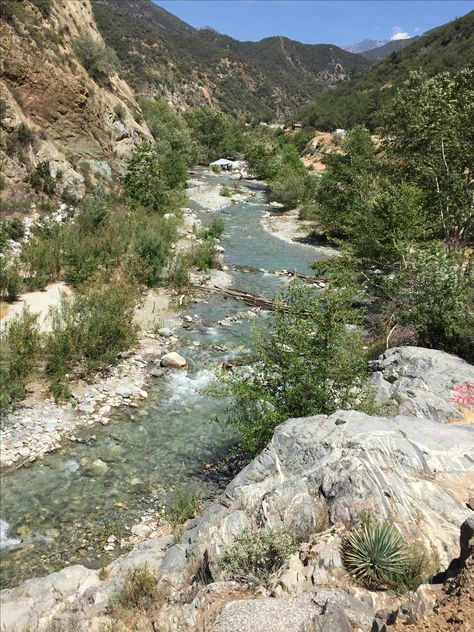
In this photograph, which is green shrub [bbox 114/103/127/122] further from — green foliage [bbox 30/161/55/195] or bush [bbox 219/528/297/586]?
bush [bbox 219/528/297/586]

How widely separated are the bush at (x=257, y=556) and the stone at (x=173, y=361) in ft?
24.7

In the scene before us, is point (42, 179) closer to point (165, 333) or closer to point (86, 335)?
point (165, 333)

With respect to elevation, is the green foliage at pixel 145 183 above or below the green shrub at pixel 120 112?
below

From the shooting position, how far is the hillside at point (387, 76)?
2484 inches

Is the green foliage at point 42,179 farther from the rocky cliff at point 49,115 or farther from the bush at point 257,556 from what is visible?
the bush at point 257,556

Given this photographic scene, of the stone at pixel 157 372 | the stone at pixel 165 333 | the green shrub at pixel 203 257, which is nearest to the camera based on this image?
the stone at pixel 157 372

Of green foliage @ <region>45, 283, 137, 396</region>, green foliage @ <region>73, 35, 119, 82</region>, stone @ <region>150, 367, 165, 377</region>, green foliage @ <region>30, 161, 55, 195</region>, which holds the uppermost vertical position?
green foliage @ <region>73, 35, 119, 82</region>

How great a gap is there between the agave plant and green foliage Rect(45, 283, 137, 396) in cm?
803

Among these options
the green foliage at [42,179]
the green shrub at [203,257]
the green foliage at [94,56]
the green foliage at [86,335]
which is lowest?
the green foliage at [86,335]

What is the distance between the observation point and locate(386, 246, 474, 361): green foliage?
10.8 meters

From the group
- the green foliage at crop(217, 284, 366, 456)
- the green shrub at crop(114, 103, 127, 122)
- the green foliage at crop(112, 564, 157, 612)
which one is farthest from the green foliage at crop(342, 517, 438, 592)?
the green shrub at crop(114, 103, 127, 122)

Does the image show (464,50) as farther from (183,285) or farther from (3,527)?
(3,527)

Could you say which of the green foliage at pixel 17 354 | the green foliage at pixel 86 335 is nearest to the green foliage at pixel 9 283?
the green foliage at pixel 86 335

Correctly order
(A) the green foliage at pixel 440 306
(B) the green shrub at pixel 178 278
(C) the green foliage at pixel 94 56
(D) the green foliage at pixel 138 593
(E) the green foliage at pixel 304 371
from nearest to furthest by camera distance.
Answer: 1. (D) the green foliage at pixel 138 593
2. (E) the green foliage at pixel 304 371
3. (A) the green foliage at pixel 440 306
4. (B) the green shrub at pixel 178 278
5. (C) the green foliage at pixel 94 56
